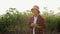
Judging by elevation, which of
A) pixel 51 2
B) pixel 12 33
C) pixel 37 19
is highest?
pixel 51 2

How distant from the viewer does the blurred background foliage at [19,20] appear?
323 inches

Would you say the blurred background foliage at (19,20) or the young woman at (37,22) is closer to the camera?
the young woman at (37,22)

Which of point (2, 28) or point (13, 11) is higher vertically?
point (13, 11)

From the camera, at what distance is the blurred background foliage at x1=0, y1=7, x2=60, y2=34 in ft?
26.9

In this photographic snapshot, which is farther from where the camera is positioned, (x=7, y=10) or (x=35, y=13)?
(x=7, y=10)

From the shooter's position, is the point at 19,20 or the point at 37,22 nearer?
the point at 37,22

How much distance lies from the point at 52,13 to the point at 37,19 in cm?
330

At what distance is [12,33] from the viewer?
8.15m

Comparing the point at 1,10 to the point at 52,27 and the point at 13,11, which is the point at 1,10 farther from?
the point at 52,27

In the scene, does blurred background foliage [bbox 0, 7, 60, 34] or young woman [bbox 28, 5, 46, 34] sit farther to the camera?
blurred background foliage [bbox 0, 7, 60, 34]

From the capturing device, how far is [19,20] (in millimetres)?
8320

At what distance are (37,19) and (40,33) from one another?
33 cm

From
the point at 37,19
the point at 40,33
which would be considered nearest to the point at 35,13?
the point at 37,19

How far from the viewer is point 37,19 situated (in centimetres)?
519
